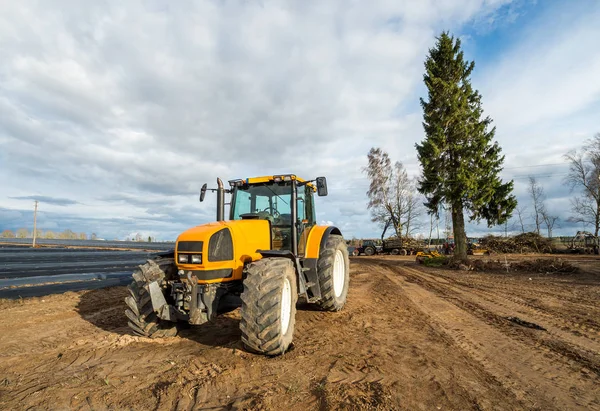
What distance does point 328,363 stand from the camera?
14.1 ft

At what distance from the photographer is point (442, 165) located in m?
20.4

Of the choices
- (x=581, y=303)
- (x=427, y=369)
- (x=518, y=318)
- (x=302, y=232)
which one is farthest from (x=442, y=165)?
(x=427, y=369)

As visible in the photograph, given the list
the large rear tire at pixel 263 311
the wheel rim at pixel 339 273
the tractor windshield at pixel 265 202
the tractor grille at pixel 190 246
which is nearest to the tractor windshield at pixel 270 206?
the tractor windshield at pixel 265 202

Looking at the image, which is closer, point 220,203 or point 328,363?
point 328,363

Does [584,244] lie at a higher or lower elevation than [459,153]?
lower

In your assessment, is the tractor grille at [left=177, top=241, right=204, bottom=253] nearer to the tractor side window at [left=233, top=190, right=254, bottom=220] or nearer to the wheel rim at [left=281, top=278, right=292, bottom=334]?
the wheel rim at [left=281, top=278, right=292, bottom=334]

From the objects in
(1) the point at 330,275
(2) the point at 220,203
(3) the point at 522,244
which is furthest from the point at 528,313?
(3) the point at 522,244

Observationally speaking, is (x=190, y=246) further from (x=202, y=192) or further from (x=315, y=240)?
(x=315, y=240)

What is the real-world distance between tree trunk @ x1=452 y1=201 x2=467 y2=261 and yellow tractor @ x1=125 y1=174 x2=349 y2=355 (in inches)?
593

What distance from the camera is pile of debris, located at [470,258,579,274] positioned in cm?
1480

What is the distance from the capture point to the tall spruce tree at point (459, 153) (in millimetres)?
19875

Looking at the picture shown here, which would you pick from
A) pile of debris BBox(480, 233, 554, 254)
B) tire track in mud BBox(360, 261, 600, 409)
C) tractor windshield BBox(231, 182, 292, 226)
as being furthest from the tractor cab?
pile of debris BBox(480, 233, 554, 254)

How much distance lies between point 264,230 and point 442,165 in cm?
1743

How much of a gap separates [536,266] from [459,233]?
16.0ft
